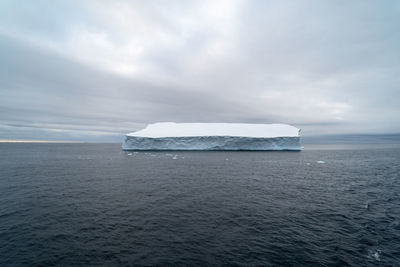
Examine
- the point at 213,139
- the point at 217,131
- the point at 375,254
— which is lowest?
the point at 375,254

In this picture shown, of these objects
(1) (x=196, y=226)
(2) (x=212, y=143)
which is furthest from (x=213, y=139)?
(1) (x=196, y=226)

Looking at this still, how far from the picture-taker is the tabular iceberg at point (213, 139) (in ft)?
189

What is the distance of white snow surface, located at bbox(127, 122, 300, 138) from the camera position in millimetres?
58781

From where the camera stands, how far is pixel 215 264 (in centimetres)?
635

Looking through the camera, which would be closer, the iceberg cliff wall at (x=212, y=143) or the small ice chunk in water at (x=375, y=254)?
the small ice chunk in water at (x=375, y=254)

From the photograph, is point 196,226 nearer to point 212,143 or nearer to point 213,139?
→ point 213,139

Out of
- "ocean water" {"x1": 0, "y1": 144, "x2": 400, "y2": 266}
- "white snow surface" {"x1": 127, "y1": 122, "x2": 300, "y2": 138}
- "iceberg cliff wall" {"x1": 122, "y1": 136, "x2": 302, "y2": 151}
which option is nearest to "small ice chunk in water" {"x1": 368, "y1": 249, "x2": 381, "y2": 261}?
"ocean water" {"x1": 0, "y1": 144, "x2": 400, "y2": 266}

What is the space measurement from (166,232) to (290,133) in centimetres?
6095

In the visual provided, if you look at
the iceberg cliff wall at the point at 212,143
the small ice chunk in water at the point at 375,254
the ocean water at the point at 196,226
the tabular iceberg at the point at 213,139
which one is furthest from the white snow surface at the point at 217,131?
the small ice chunk in water at the point at 375,254

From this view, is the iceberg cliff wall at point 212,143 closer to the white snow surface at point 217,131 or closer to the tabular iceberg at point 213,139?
the tabular iceberg at point 213,139

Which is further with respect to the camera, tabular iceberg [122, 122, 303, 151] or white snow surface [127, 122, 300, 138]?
white snow surface [127, 122, 300, 138]

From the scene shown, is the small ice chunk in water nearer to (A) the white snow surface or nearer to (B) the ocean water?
(B) the ocean water

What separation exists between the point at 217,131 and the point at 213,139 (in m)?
5.00

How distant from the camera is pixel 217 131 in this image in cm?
6231
